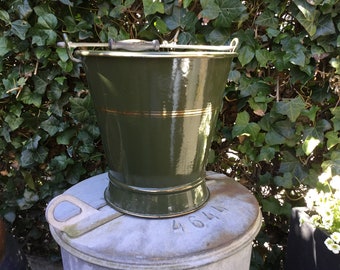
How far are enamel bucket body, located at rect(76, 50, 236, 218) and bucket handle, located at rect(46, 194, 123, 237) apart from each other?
0.19ft

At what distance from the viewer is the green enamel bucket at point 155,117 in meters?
0.90

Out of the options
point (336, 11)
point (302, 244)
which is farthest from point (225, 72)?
point (302, 244)

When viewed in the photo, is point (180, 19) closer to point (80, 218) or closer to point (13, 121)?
point (80, 218)

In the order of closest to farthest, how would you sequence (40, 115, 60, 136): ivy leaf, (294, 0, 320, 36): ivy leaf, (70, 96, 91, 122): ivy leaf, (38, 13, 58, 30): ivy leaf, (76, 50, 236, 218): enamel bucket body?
(76, 50, 236, 218): enamel bucket body
(294, 0, 320, 36): ivy leaf
(38, 13, 58, 30): ivy leaf
(70, 96, 91, 122): ivy leaf
(40, 115, 60, 136): ivy leaf

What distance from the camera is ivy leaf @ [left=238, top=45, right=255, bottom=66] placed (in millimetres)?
1414

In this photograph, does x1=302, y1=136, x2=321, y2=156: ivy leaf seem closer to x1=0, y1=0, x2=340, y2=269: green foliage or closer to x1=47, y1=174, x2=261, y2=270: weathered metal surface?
x1=0, y1=0, x2=340, y2=269: green foliage

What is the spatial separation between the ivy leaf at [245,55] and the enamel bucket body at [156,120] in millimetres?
404

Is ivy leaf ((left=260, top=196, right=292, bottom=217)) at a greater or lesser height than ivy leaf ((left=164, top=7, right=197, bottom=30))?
lesser

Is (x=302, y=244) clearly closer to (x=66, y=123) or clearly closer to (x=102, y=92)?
(x=102, y=92)

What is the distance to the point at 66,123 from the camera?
1.74m

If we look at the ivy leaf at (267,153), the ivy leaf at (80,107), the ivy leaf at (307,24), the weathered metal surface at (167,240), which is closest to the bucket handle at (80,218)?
the weathered metal surface at (167,240)

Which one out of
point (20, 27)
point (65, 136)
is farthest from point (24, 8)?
point (65, 136)

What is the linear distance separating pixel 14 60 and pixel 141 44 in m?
1.05

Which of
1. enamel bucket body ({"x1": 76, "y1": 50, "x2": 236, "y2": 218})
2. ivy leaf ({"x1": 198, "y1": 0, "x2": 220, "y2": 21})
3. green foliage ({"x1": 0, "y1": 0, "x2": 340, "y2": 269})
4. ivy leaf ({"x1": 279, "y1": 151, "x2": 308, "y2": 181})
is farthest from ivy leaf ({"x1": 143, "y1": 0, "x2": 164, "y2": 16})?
ivy leaf ({"x1": 279, "y1": 151, "x2": 308, "y2": 181})
